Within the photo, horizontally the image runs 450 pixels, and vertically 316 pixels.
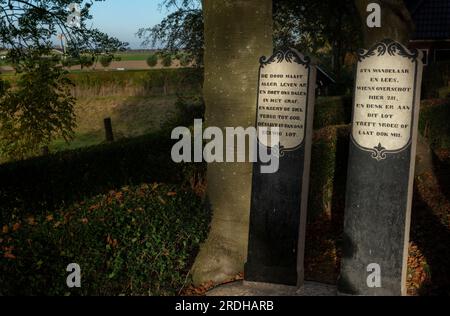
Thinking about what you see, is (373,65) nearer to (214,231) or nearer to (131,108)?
(214,231)

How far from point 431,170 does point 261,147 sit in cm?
571

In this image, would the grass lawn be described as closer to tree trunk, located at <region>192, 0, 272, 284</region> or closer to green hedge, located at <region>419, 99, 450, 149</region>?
green hedge, located at <region>419, 99, 450, 149</region>

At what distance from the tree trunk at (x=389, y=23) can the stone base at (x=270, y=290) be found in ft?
19.4

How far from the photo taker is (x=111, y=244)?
5.23m

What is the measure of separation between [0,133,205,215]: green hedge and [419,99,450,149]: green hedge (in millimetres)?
6554

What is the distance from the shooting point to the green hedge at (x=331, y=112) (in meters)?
14.3

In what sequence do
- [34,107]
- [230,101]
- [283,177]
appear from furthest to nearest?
1. [34,107]
2. [230,101]
3. [283,177]

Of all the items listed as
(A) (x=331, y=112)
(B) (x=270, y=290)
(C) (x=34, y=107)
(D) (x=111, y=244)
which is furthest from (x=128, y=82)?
(D) (x=111, y=244)

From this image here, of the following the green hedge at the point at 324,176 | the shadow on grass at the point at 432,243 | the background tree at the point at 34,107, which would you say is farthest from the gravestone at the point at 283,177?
the background tree at the point at 34,107

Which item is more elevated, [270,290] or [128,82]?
[128,82]

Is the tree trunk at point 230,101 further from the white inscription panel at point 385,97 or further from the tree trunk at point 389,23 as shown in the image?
the tree trunk at point 389,23

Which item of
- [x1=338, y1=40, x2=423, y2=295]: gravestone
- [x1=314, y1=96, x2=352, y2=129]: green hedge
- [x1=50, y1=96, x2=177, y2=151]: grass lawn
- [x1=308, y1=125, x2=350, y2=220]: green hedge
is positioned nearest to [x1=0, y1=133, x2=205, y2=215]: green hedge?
[x1=308, y1=125, x2=350, y2=220]: green hedge

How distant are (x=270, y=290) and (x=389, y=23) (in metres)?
6.48

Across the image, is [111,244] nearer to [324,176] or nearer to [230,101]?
[230,101]
